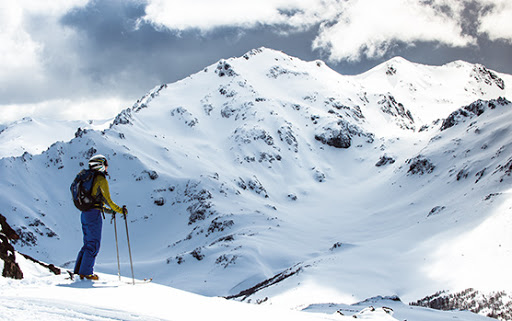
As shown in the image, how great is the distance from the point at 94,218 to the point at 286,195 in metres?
A: 127

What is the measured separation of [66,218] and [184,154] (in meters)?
40.4

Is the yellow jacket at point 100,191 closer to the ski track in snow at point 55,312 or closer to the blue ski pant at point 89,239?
the blue ski pant at point 89,239

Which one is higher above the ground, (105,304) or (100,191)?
(100,191)

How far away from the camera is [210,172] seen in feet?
415

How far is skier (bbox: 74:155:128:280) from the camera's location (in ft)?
30.2

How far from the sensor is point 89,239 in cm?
935

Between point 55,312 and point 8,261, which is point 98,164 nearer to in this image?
point 55,312

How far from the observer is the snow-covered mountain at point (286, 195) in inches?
1751

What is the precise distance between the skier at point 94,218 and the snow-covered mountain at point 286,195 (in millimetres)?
27233

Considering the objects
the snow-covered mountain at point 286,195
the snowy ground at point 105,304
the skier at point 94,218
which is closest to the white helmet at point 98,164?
the skier at point 94,218

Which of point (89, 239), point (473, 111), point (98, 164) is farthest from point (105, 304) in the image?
point (473, 111)

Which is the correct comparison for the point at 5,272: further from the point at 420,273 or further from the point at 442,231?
the point at 442,231

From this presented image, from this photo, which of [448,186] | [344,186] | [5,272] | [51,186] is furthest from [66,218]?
[5,272]

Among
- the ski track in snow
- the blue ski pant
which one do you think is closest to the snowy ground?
the ski track in snow
